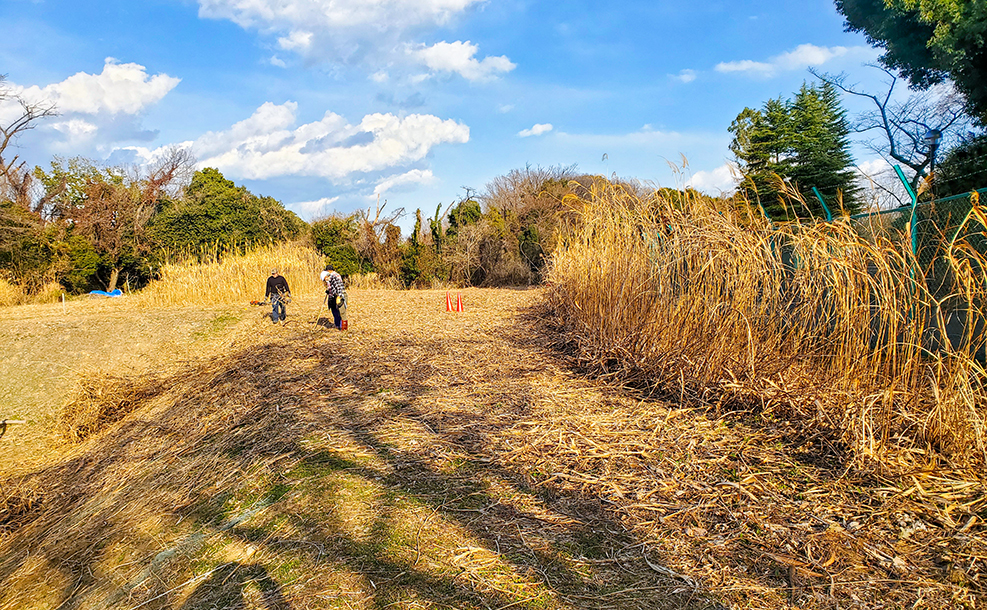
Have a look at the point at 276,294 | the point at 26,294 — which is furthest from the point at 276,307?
the point at 26,294

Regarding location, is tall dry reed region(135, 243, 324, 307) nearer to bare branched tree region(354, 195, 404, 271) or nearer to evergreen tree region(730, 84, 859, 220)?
bare branched tree region(354, 195, 404, 271)

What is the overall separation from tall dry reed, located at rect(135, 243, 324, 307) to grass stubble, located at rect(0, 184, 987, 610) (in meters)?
8.86

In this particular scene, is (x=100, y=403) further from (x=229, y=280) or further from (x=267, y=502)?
(x=229, y=280)

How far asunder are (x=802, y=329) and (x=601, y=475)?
2.03 metres

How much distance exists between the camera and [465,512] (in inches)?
115

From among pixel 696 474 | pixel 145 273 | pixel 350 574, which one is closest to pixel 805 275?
pixel 696 474

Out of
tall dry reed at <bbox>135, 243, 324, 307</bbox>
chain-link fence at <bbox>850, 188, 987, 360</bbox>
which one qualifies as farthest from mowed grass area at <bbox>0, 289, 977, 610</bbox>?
tall dry reed at <bbox>135, 243, 324, 307</bbox>

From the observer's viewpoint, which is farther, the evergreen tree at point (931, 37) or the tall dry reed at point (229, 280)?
the tall dry reed at point (229, 280)

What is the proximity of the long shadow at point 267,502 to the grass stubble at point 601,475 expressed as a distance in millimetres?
20

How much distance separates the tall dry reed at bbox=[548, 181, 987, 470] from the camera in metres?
3.11

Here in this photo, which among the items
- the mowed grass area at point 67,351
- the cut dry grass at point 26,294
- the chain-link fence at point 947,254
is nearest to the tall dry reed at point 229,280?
the mowed grass area at point 67,351

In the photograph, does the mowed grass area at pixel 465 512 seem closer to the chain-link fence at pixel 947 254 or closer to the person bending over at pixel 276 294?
the chain-link fence at pixel 947 254

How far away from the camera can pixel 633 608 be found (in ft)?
7.16

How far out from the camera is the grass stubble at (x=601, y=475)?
7.94ft
